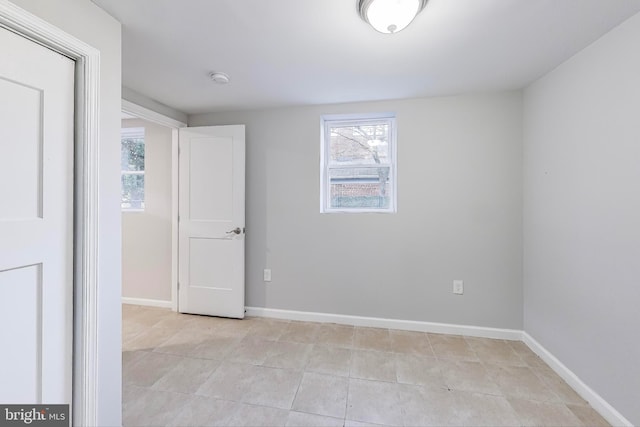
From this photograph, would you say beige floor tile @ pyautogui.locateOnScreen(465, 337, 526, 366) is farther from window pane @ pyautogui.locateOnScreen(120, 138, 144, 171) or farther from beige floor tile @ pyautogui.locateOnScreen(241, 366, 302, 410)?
window pane @ pyautogui.locateOnScreen(120, 138, 144, 171)

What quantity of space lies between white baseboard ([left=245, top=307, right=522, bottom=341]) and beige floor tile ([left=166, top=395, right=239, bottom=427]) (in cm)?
125

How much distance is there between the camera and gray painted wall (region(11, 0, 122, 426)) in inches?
51.7

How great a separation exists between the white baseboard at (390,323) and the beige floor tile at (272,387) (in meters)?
0.88

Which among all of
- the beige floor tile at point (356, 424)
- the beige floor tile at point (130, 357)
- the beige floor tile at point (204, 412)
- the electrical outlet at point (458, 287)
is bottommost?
the beige floor tile at point (356, 424)

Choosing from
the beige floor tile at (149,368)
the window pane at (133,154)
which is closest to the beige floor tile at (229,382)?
the beige floor tile at (149,368)

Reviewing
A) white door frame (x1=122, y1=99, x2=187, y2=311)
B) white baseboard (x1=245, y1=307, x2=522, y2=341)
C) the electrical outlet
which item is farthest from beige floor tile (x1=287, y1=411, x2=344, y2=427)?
white door frame (x1=122, y1=99, x2=187, y2=311)

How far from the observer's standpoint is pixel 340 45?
169 cm

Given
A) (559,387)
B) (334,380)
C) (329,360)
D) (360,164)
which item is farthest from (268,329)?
(559,387)

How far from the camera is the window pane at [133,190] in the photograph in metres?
3.26

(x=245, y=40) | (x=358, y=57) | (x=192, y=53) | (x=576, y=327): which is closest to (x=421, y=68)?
(x=358, y=57)

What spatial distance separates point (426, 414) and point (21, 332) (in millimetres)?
2019

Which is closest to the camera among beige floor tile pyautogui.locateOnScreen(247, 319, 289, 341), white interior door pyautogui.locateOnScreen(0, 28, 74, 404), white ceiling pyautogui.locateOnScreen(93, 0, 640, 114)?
white interior door pyautogui.locateOnScreen(0, 28, 74, 404)

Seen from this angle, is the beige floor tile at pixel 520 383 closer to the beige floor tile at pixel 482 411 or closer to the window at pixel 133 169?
the beige floor tile at pixel 482 411

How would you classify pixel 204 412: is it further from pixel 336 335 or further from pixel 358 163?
pixel 358 163
